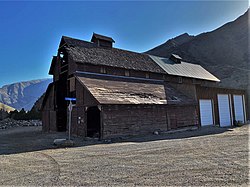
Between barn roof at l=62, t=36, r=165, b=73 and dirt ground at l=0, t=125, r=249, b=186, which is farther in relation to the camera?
barn roof at l=62, t=36, r=165, b=73

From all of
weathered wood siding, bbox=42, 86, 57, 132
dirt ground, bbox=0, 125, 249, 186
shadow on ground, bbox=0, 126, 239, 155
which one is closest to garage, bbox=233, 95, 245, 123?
shadow on ground, bbox=0, 126, 239, 155

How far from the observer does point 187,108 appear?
746 inches

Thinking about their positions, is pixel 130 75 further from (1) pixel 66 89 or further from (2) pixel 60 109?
(2) pixel 60 109

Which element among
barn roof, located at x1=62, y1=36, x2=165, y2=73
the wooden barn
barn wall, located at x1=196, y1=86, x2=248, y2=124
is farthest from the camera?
barn wall, located at x1=196, y1=86, x2=248, y2=124

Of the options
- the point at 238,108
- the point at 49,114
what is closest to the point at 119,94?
the point at 49,114

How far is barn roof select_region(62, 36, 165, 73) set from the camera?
18605 mm

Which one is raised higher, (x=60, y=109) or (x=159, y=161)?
(x=60, y=109)

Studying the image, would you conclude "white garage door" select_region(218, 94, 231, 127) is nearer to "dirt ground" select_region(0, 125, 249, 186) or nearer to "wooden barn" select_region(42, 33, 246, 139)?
"wooden barn" select_region(42, 33, 246, 139)

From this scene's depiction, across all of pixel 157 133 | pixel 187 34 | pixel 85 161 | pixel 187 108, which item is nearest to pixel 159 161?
pixel 85 161

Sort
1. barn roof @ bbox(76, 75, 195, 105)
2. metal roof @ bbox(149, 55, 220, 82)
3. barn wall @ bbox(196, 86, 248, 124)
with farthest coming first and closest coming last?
1. metal roof @ bbox(149, 55, 220, 82)
2. barn wall @ bbox(196, 86, 248, 124)
3. barn roof @ bbox(76, 75, 195, 105)

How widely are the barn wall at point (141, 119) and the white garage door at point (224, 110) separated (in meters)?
5.60

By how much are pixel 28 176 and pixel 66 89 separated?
575 inches

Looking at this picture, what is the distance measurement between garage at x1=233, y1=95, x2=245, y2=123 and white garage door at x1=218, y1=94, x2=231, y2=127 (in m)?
1.39

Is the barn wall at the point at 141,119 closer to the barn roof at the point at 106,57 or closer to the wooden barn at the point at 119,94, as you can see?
the wooden barn at the point at 119,94
